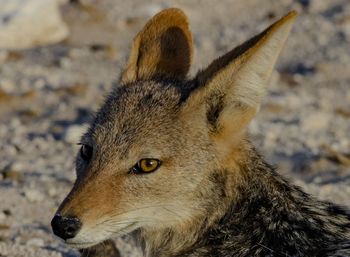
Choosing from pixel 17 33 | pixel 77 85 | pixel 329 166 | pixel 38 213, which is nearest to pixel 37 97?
pixel 77 85

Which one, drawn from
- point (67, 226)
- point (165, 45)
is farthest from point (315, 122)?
point (67, 226)

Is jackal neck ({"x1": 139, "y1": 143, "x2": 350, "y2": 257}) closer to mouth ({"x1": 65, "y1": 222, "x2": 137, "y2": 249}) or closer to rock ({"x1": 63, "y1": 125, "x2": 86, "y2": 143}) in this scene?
mouth ({"x1": 65, "y1": 222, "x2": 137, "y2": 249})

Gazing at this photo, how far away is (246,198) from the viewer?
5.89 meters

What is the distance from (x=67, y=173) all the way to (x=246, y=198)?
329 cm

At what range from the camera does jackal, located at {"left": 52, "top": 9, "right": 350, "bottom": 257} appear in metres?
5.62

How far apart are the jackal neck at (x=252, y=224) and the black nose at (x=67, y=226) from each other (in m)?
0.74

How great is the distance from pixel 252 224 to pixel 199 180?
0.47m

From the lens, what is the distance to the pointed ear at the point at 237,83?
5570mm

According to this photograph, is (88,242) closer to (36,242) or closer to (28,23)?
(36,242)

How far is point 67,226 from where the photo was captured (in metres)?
5.41

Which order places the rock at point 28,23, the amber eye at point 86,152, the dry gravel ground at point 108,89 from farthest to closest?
1. the rock at point 28,23
2. the dry gravel ground at point 108,89
3. the amber eye at point 86,152

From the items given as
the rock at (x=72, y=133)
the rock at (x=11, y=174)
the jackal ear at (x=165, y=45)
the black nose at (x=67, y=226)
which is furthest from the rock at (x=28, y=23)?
the black nose at (x=67, y=226)

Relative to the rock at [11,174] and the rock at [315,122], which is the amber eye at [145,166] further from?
the rock at [315,122]

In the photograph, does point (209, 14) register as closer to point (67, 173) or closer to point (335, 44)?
point (335, 44)
